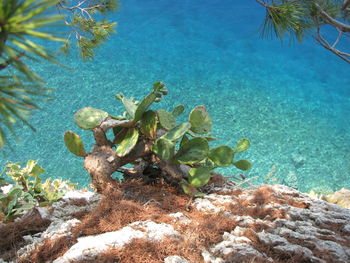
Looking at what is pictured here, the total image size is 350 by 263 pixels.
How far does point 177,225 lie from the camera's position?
1526mm

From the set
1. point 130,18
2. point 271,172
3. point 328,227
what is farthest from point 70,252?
point 130,18

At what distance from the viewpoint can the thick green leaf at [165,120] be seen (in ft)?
6.56

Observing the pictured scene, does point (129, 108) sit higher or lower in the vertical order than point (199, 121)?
higher

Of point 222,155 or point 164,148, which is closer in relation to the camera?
point 164,148

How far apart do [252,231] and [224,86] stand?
4.44m

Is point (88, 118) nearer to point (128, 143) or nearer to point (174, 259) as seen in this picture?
point (128, 143)

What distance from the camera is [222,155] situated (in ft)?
6.87

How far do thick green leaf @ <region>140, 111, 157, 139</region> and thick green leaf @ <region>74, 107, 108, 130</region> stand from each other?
230 mm

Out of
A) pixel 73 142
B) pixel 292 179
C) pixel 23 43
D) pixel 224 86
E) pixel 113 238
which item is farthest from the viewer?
pixel 224 86

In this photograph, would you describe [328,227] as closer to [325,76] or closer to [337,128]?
[337,128]

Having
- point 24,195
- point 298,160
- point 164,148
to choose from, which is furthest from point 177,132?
point 298,160

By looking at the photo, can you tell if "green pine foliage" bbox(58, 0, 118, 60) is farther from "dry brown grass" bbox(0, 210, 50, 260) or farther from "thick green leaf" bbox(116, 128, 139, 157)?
"dry brown grass" bbox(0, 210, 50, 260)

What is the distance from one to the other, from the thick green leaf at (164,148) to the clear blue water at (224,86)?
9.64 ft

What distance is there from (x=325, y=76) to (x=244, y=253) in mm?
5635
